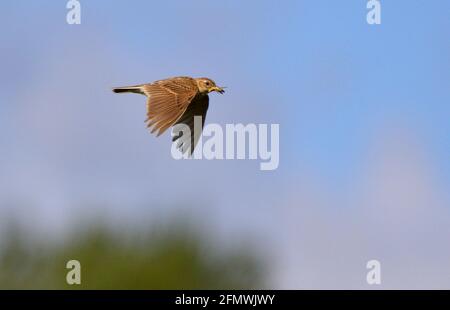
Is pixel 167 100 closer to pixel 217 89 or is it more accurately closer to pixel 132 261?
pixel 217 89

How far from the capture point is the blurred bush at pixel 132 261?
28984 mm

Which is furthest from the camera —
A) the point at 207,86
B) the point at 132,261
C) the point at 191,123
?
the point at 132,261

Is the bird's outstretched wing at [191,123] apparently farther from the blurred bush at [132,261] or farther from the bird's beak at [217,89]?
the blurred bush at [132,261]

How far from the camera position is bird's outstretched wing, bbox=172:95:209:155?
17.9 metres

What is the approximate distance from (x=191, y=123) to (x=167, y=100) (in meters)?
1.25

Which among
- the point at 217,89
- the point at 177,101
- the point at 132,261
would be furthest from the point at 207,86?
the point at 132,261

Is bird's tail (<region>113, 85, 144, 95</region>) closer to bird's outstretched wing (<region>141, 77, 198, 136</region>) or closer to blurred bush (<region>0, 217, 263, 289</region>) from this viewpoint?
bird's outstretched wing (<region>141, 77, 198, 136</region>)

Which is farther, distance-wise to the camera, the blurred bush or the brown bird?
the blurred bush

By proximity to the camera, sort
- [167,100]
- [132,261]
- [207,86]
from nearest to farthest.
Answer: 1. [167,100]
2. [207,86]
3. [132,261]

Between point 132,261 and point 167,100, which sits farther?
point 132,261

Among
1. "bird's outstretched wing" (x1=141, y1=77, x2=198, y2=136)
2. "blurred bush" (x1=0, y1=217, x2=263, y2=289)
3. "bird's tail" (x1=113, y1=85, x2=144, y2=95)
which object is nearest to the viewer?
"bird's outstretched wing" (x1=141, y1=77, x2=198, y2=136)

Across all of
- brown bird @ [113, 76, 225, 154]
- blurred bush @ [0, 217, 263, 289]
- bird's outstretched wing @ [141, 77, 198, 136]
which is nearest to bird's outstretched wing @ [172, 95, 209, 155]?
brown bird @ [113, 76, 225, 154]

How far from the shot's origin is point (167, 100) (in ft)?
55.9
